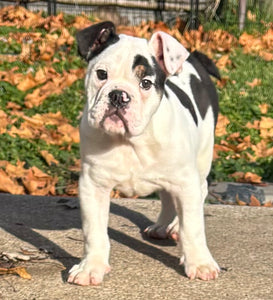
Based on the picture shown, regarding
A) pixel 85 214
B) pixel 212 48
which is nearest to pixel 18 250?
pixel 85 214

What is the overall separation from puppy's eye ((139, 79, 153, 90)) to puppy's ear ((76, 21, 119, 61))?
0.99ft

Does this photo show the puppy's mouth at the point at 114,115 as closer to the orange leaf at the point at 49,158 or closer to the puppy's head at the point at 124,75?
the puppy's head at the point at 124,75

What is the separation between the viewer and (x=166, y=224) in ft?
18.3

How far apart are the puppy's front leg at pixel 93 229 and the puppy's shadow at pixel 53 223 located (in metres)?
0.19

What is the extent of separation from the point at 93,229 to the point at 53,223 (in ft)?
4.34

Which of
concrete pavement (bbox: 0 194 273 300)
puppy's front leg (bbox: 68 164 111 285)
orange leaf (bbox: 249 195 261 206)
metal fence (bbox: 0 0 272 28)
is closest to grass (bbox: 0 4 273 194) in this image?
metal fence (bbox: 0 0 272 28)

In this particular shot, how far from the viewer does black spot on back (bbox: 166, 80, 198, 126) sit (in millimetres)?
5051

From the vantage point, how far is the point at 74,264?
4930mm

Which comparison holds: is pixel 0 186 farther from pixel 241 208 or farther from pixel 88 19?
pixel 88 19

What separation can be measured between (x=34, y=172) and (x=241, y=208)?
195 centimetres

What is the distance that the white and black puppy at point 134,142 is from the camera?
14.1 ft

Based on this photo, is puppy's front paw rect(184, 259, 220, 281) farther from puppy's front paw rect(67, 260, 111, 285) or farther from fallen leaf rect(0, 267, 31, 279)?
fallen leaf rect(0, 267, 31, 279)

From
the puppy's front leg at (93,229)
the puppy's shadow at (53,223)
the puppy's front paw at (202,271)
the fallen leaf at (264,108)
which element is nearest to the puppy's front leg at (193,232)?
the puppy's front paw at (202,271)

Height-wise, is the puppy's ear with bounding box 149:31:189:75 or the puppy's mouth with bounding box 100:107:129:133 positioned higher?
the puppy's ear with bounding box 149:31:189:75
